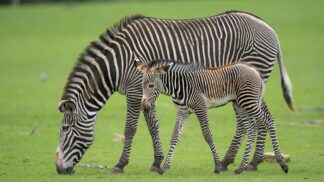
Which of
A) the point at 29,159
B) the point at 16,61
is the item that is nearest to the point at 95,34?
the point at 16,61

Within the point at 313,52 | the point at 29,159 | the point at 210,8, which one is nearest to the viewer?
the point at 29,159

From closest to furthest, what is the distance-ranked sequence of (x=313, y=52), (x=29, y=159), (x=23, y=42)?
(x=29, y=159) < (x=313, y=52) < (x=23, y=42)

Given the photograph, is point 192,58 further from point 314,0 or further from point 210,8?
point 314,0

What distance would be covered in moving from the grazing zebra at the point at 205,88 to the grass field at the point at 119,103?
31.3 inches

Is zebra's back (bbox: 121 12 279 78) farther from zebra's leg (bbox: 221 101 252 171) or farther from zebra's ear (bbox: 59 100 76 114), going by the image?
zebra's ear (bbox: 59 100 76 114)

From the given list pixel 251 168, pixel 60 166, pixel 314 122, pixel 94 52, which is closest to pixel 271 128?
pixel 251 168

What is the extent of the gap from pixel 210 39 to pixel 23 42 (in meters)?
32.5

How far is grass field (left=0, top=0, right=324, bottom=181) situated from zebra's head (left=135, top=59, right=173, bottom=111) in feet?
4.60

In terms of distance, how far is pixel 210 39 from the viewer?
1445 centimetres

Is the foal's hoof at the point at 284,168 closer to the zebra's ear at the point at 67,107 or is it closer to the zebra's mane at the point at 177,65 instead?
the zebra's mane at the point at 177,65

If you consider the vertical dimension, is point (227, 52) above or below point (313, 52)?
above

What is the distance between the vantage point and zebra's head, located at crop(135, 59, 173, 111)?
12.9 metres

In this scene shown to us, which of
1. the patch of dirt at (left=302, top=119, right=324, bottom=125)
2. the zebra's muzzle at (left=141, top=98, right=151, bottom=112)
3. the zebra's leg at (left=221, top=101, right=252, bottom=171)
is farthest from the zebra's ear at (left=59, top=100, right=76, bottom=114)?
the patch of dirt at (left=302, top=119, right=324, bottom=125)

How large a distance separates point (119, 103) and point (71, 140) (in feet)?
44.7
